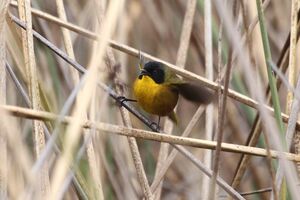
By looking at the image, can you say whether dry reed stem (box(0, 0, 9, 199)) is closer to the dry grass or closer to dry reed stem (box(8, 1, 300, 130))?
the dry grass

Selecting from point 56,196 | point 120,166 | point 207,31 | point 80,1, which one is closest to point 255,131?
point 207,31

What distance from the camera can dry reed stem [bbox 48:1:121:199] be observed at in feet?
3.44

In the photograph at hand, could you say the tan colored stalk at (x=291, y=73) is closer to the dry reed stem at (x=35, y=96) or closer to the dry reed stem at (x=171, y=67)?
the dry reed stem at (x=171, y=67)

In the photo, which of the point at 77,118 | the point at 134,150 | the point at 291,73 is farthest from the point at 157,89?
the point at 77,118

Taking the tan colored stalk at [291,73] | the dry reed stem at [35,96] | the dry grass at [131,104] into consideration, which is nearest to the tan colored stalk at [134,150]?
→ the dry grass at [131,104]

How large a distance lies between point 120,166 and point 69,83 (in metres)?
0.43

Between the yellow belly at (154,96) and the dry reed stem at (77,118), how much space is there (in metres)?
0.98

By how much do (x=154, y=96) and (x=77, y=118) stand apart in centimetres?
107

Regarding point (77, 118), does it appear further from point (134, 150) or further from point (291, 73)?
point (291, 73)

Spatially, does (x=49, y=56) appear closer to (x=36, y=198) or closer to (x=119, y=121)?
(x=119, y=121)

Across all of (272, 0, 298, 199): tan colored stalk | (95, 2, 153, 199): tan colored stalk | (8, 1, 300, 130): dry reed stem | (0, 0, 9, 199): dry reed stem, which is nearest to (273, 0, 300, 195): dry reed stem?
(272, 0, 298, 199): tan colored stalk

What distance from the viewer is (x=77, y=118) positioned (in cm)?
110

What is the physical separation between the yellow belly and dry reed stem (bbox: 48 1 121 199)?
979mm

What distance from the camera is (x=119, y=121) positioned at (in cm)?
255
